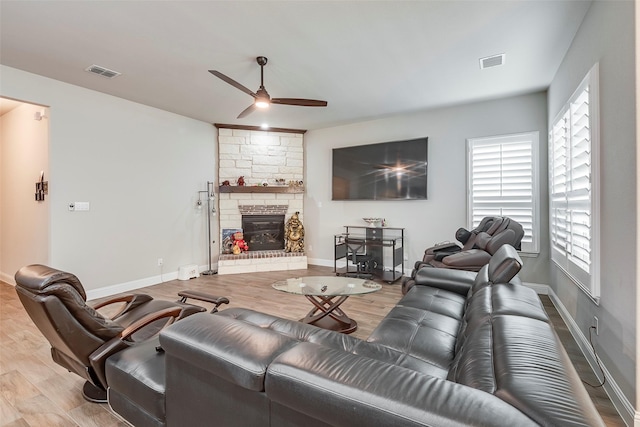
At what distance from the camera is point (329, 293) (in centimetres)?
283

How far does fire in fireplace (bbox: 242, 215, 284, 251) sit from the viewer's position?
20.3ft

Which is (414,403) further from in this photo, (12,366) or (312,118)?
(312,118)

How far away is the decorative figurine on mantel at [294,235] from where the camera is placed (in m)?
6.21

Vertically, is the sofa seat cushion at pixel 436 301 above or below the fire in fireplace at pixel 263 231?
below

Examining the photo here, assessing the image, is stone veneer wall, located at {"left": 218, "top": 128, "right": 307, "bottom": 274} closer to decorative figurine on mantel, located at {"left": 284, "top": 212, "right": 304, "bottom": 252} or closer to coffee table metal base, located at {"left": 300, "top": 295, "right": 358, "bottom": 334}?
decorative figurine on mantel, located at {"left": 284, "top": 212, "right": 304, "bottom": 252}

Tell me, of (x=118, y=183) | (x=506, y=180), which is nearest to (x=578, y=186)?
(x=506, y=180)

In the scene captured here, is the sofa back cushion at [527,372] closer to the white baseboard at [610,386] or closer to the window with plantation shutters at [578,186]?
the white baseboard at [610,386]

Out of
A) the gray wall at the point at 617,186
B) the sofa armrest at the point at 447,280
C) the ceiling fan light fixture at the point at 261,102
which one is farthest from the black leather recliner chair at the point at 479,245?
the ceiling fan light fixture at the point at 261,102

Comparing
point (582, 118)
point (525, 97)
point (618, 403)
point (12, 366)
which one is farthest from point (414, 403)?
point (525, 97)

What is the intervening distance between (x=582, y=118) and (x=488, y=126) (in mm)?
2145

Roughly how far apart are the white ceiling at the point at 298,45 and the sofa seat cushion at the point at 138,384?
2.53m

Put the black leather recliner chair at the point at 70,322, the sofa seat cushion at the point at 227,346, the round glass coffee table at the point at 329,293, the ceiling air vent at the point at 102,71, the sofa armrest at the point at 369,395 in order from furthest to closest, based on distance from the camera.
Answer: the ceiling air vent at the point at 102,71 → the round glass coffee table at the point at 329,293 → the black leather recliner chair at the point at 70,322 → the sofa seat cushion at the point at 227,346 → the sofa armrest at the point at 369,395

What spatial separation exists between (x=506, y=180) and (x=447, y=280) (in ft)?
8.12

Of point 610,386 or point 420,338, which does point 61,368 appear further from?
point 610,386
